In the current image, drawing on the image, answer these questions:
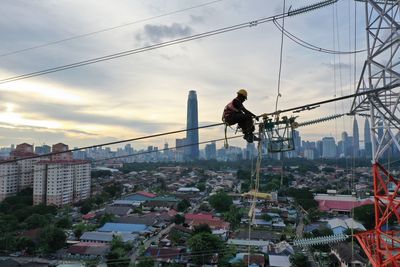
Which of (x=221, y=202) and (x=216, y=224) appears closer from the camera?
(x=216, y=224)

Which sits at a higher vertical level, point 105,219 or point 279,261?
point 105,219

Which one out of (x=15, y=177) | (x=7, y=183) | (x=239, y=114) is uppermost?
(x=239, y=114)

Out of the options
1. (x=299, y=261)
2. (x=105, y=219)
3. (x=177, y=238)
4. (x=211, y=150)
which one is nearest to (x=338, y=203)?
(x=177, y=238)

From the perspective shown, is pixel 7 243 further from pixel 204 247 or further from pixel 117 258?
pixel 204 247

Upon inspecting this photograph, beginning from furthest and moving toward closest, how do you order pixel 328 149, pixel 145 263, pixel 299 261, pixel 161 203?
pixel 328 149 → pixel 161 203 → pixel 299 261 → pixel 145 263

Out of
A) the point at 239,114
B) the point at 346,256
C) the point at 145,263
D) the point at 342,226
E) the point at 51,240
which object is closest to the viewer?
the point at 239,114

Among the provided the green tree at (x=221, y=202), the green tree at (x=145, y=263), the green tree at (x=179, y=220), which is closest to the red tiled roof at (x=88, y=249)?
the green tree at (x=145, y=263)
